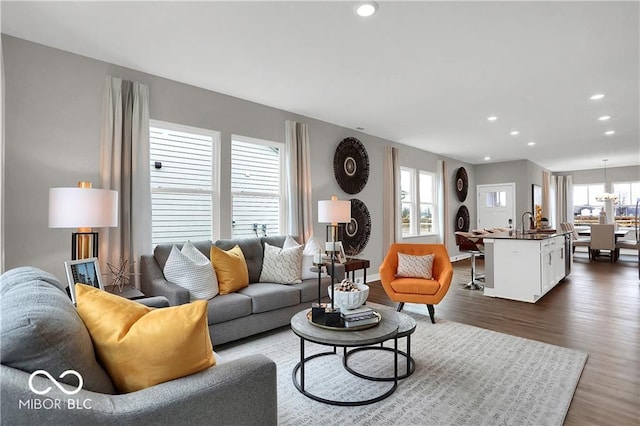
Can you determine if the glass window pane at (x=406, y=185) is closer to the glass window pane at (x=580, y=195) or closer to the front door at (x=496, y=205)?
the front door at (x=496, y=205)

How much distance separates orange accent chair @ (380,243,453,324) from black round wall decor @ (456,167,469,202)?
5295 millimetres

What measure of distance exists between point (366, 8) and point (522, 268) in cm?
402

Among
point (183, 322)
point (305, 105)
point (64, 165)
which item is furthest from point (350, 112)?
point (183, 322)

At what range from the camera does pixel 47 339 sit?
37.3 inches

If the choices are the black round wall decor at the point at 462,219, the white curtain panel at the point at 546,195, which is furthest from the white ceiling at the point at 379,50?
the white curtain panel at the point at 546,195

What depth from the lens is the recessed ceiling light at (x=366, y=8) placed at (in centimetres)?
229

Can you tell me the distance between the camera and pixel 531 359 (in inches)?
108

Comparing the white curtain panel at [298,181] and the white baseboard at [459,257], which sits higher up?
the white curtain panel at [298,181]

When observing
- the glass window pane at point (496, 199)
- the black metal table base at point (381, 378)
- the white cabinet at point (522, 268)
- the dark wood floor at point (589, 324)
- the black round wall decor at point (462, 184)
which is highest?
the black round wall decor at point (462, 184)

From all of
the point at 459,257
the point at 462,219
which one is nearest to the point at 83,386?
the point at 459,257

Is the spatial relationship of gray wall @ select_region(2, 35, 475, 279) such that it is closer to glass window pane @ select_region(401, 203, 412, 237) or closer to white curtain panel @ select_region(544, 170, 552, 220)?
glass window pane @ select_region(401, 203, 412, 237)

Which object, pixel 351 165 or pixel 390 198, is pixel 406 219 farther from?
pixel 351 165

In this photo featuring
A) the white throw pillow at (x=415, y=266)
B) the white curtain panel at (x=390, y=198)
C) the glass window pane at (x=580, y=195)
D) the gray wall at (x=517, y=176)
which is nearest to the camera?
the white throw pillow at (x=415, y=266)

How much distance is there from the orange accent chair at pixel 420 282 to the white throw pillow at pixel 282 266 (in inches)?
39.4
